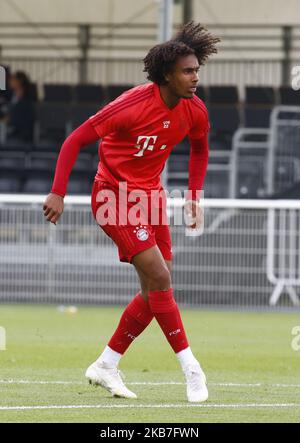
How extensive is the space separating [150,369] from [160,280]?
248 cm

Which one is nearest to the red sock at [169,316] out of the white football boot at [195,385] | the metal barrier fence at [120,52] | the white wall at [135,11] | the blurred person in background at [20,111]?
the white football boot at [195,385]

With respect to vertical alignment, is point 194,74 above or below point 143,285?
above

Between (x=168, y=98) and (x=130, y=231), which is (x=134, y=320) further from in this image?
(x=168, y=98)

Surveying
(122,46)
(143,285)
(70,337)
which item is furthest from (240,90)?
(143,285)

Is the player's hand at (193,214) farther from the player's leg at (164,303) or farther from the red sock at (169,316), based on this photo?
the red sock at (169,316)

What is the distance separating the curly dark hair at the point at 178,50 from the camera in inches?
354

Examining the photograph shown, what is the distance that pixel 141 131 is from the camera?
9016mm

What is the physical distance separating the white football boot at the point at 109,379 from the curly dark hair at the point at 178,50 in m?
1.93

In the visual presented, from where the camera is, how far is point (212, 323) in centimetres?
1678

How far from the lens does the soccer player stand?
29.1ft
